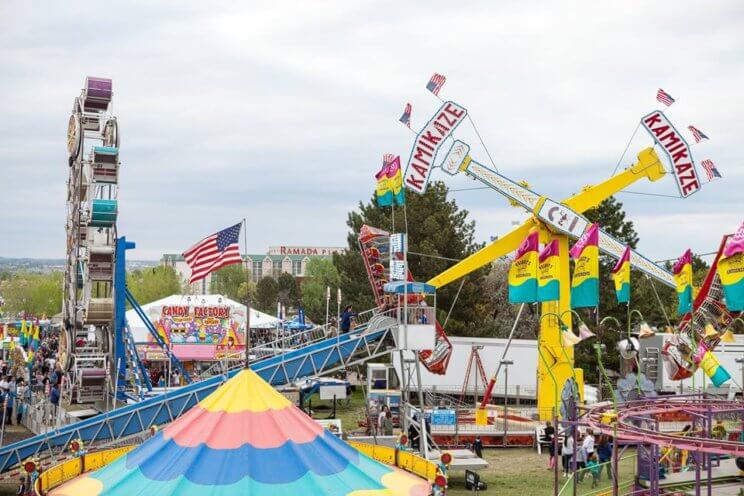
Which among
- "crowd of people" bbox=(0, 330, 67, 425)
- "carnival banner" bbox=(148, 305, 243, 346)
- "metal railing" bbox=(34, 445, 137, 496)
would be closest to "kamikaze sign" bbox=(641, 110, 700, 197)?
"crowd of people" bbox=(0, 330, 67, 425)

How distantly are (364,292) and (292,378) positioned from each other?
24.0m

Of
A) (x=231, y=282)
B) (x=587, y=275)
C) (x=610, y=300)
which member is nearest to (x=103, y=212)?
(x=587, y=275)

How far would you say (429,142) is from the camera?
33.8 m

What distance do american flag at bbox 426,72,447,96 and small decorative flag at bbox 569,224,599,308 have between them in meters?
10.4

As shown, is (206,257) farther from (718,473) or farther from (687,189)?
(687,189)

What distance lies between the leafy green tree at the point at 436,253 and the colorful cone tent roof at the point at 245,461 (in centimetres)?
3124

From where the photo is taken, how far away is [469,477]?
2408 cm

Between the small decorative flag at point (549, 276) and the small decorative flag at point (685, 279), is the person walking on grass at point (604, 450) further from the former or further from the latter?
the small decorative flag at point (685, 279)

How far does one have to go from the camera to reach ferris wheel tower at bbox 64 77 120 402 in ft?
94.4

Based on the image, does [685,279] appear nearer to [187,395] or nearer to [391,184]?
[391,184]

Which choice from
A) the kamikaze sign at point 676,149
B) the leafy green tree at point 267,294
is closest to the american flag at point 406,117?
the kamikaze sign at point 676,149

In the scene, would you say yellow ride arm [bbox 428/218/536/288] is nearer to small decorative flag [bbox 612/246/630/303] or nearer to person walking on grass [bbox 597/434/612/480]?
small decorative flag [bbox 612/246/630/303]

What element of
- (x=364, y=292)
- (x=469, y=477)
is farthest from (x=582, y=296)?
(x=364, y=292)

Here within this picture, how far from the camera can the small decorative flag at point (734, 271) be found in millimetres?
19953
